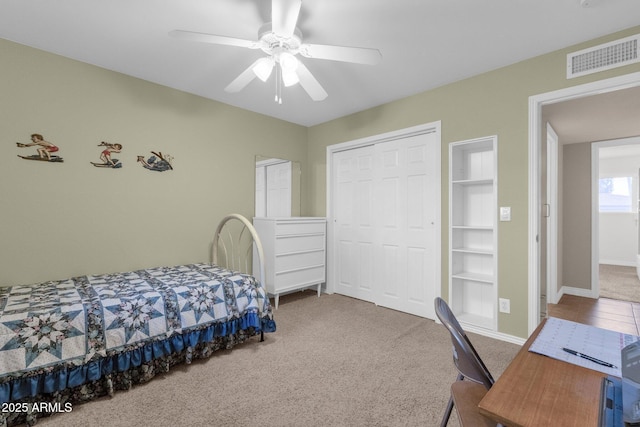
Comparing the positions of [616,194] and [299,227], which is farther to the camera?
[616,194]

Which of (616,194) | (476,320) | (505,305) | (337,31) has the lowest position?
(476,320)

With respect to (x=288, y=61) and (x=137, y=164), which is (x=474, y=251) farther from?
(x=137, y=164)

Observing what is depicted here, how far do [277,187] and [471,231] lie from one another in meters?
2.48

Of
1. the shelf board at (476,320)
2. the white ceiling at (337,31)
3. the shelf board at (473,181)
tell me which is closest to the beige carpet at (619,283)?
the shelf board at (476,320)

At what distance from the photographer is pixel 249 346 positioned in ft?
8.47

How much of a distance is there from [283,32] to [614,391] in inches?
80.5

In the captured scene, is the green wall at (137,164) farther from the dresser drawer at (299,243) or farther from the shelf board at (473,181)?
the dresser drawer at (299,243)

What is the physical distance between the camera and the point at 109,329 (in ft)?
6.19

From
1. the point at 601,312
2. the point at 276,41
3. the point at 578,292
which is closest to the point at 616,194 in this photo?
the point at 578,292

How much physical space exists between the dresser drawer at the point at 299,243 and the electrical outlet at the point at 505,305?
→ 2.14 metres

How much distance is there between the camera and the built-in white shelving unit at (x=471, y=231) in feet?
9.78

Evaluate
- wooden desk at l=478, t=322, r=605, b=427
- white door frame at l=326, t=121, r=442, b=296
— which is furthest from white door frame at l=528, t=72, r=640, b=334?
wooden desk at l=478, t=322, r=605, b=427

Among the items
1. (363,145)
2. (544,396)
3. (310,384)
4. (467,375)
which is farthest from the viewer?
(363,145)

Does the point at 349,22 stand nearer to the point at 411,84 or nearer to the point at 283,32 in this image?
the point at 283,32
